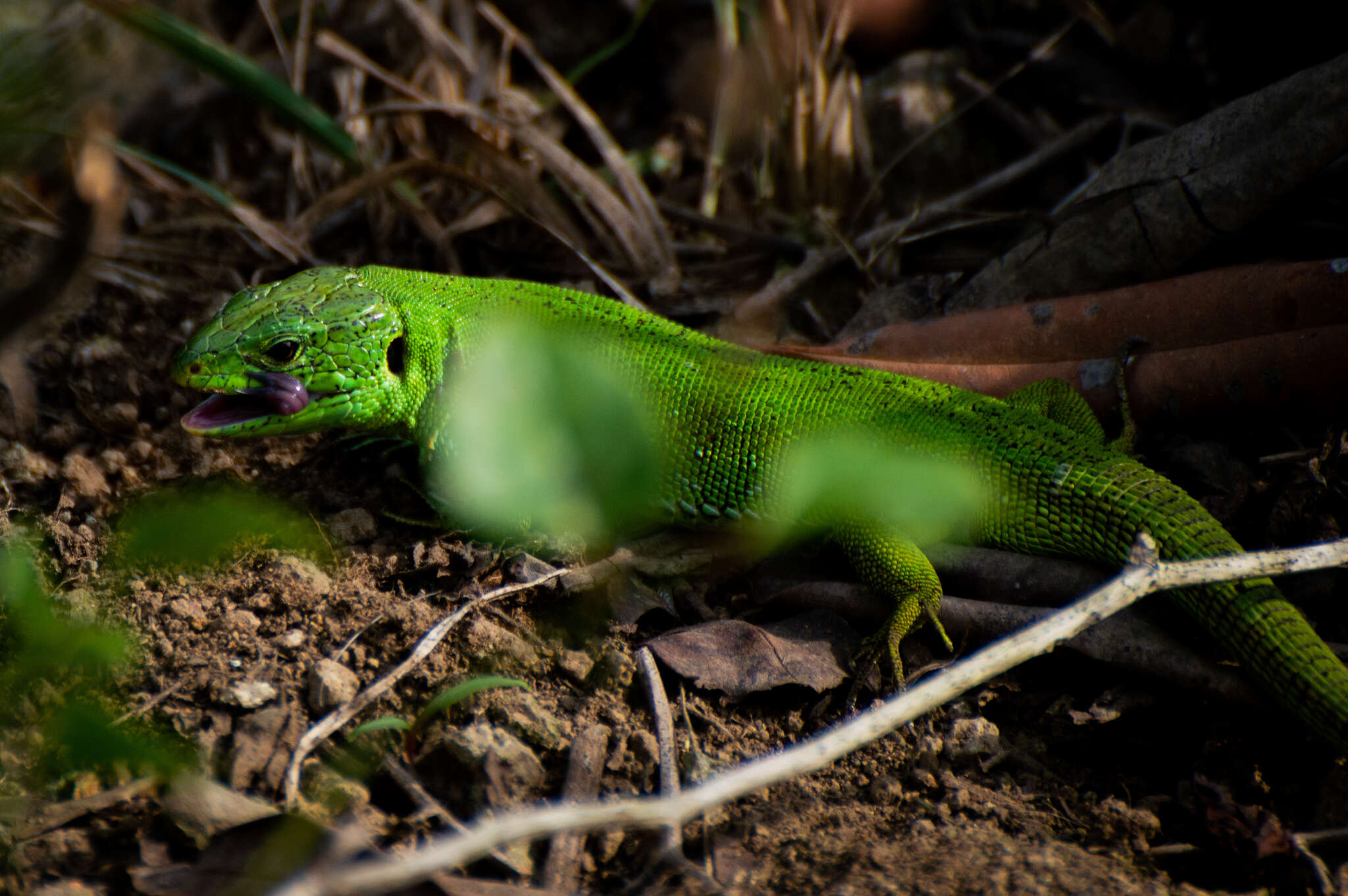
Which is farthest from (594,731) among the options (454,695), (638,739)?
(454,695)

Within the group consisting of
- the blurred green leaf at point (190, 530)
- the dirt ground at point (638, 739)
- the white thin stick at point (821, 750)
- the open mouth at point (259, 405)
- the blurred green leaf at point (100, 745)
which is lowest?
the dirt ground at point (638, 739)

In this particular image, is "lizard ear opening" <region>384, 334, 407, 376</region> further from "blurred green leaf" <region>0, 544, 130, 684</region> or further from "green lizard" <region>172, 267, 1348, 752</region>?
"blurred green leaf" <region>0, 544, 130, 684</region>

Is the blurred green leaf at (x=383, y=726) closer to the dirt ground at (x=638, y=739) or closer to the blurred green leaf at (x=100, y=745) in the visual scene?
the dirt ground at (x=638, y=739)

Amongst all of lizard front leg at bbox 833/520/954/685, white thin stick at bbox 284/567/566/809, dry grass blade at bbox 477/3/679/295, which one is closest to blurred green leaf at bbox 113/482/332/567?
white thin stick at bbox 284/567/566/809

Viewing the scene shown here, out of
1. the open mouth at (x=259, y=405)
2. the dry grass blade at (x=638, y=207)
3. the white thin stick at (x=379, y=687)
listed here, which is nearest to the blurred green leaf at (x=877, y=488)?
the white thin stick at (x=379, y=687)

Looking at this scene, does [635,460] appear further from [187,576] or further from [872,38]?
[872,38]

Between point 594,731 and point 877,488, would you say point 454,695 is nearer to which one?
point 594,731

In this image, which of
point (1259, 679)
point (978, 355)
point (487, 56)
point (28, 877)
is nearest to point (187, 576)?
point (28, 877)
